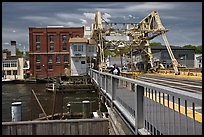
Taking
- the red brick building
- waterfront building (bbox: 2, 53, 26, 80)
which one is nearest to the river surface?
the red brick building

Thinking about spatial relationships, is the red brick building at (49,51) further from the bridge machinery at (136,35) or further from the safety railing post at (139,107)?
the safety railing post at (139,107)

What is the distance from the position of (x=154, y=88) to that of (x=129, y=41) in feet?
124

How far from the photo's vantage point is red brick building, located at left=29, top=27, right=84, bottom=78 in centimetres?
7075

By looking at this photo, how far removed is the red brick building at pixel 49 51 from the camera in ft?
232

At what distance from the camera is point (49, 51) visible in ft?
235

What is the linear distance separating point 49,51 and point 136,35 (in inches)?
1430

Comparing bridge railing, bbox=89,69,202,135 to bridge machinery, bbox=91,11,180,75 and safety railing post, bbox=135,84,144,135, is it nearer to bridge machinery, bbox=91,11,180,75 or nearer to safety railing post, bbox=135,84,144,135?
safety railing post, bbox=135,84,144,135

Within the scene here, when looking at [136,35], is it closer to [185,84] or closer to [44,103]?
[44,103]

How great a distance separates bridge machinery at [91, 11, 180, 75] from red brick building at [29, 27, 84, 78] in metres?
29.8

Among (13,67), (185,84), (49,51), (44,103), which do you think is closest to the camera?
(185,84)

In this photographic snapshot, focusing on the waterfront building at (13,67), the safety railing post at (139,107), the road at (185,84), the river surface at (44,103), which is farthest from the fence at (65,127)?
the waterfront building at (13,67)

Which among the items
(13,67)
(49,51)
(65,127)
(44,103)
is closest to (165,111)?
(65,127)

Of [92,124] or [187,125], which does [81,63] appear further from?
[187,125]

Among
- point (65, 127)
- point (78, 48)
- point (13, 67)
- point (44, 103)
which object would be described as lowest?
point (44, 103)
